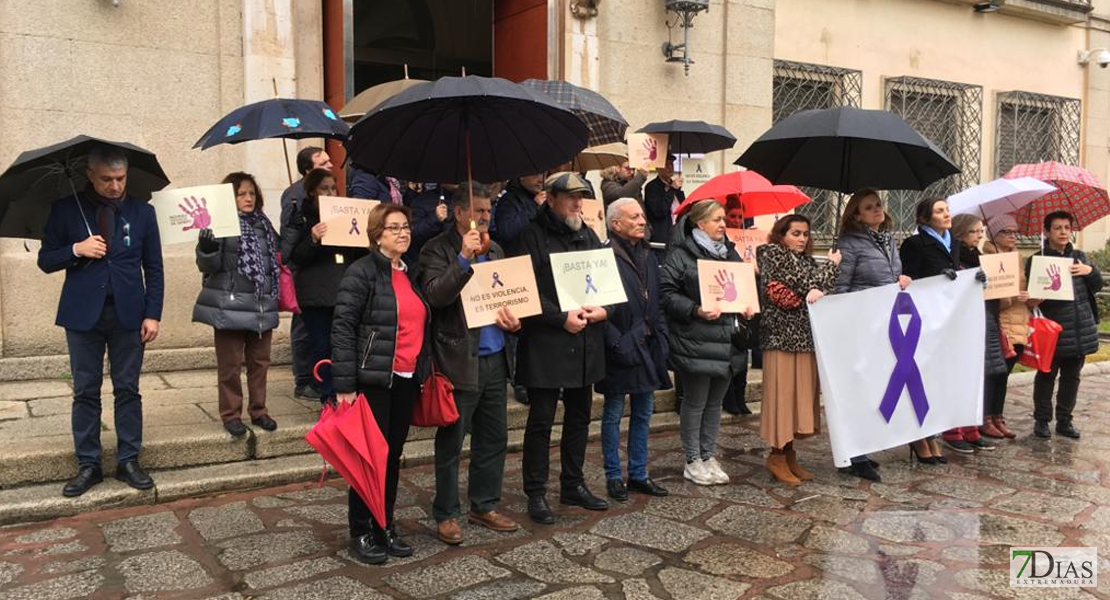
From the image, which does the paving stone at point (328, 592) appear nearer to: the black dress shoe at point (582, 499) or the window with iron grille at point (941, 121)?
the black dress shoe at point (582, 499)

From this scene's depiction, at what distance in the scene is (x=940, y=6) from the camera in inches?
550

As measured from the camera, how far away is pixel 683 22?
10.5 m

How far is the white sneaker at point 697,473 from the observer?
235 inches

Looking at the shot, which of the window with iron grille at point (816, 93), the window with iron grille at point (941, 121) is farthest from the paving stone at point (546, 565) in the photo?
the window with iron grille at point (941, 121)

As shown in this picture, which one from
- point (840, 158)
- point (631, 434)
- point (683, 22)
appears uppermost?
point (683, 22)

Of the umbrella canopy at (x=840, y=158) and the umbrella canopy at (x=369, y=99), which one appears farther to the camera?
the umbrella canopy at (x=369, y=99)

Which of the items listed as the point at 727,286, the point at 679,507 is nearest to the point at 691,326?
the point at 727,286

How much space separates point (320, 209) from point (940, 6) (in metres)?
11.7

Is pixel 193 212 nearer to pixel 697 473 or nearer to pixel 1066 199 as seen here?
pixel 697 473

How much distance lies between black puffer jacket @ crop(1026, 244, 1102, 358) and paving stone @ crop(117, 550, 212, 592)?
6.41 m

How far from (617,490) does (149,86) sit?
18.0 feet

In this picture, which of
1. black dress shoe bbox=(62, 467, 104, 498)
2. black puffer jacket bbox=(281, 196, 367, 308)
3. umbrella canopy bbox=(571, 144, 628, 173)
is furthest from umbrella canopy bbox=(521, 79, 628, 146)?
black dress shoe bbox=(62, 467, 104, 498)

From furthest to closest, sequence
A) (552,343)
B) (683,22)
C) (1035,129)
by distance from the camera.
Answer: (1035,129), (683,22), (552,343)

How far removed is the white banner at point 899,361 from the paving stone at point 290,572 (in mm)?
3357
